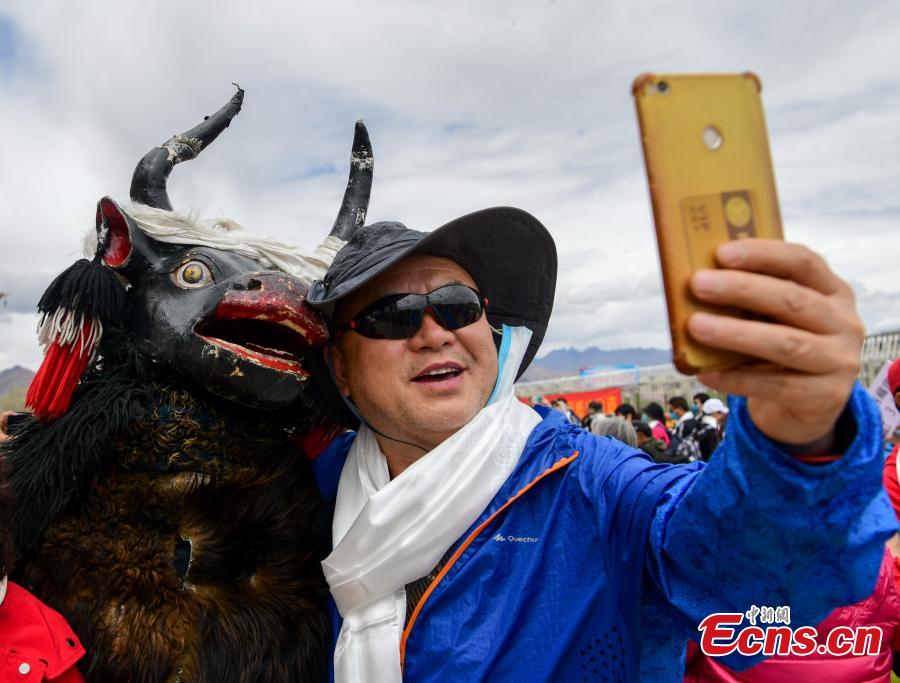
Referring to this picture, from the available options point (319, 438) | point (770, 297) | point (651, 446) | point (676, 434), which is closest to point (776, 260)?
point (770, 297)

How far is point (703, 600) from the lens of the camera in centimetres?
134

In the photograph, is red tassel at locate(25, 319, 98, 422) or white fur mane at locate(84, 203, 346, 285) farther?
white fur mane at locate(84, 203, 346, 285)

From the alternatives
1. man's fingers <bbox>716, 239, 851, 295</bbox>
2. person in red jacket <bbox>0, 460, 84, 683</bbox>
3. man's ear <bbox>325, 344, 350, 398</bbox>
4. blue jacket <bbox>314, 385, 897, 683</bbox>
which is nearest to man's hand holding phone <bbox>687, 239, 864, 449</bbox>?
man's fingers <bbox>716, 239, 851, 295</bbox>

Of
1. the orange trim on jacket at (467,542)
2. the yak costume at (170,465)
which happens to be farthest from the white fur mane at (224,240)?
the orange trim on jacket at (467,542)

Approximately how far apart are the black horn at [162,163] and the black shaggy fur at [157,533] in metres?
0.48

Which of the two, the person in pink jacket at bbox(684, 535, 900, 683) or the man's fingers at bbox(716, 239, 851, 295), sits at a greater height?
the man's fingers at bbox(716, 239, 851, 295)

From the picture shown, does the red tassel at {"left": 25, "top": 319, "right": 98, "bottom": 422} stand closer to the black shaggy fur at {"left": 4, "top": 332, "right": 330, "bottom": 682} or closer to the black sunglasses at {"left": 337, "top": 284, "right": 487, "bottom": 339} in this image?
the black shaggy fur at {"left": 4, "top": 332, "right": 330, "bottom": 682}

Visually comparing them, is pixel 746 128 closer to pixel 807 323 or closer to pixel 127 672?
pixel 807 323

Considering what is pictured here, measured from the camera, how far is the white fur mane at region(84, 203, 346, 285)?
207cm

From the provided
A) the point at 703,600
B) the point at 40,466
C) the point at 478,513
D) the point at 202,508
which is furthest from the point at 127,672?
the point at 703,600

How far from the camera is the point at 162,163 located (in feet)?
7.24

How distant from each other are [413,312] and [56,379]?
3.35 feet

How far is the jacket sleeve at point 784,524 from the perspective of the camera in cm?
106

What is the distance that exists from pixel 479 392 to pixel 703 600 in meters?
0.87
